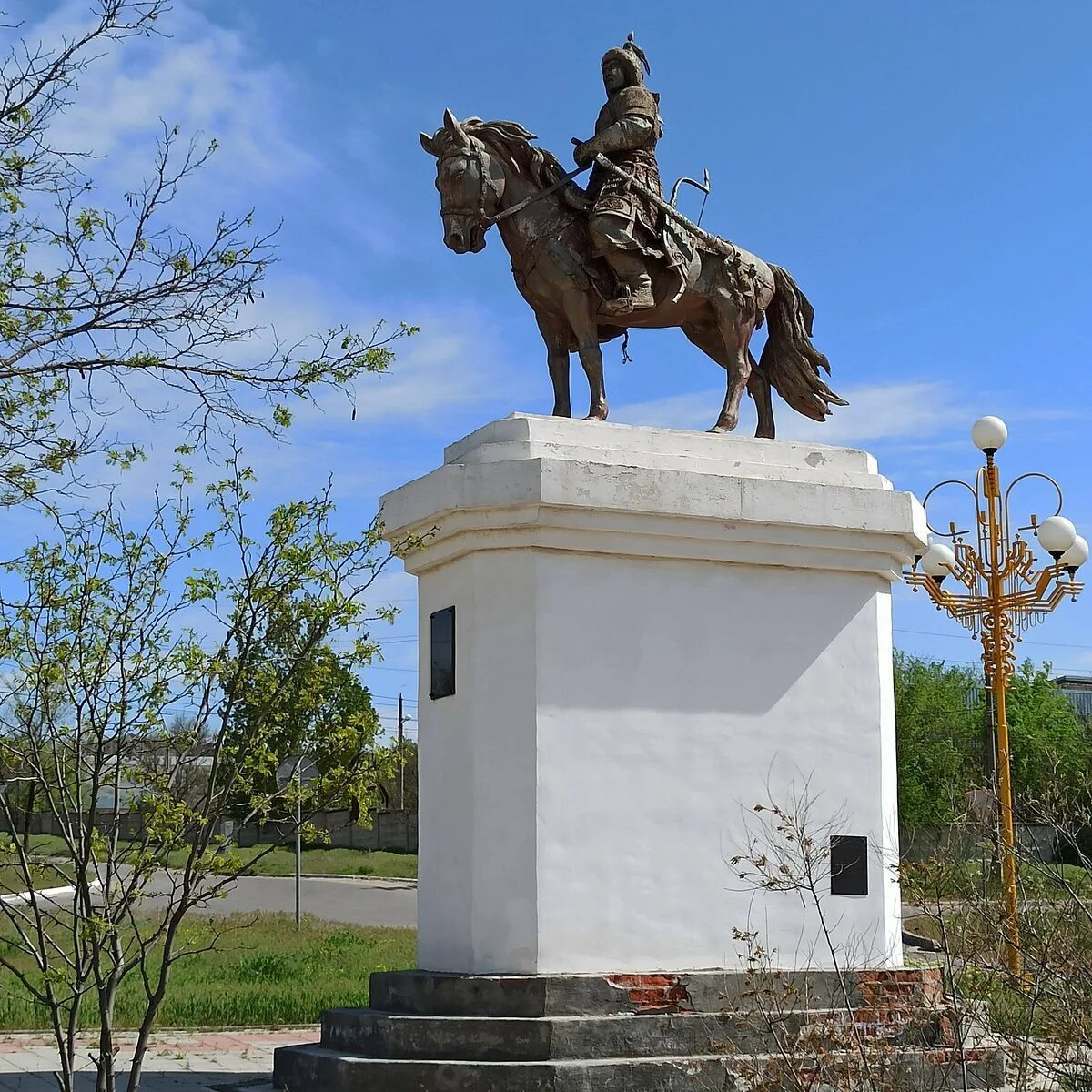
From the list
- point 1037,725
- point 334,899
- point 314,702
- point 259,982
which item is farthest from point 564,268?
point 1037,725

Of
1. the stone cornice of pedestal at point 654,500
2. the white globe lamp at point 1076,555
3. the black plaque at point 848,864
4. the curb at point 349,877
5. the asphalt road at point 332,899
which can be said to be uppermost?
the white globe lamp at point 1076,555

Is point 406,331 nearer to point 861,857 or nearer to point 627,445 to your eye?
point 627,445

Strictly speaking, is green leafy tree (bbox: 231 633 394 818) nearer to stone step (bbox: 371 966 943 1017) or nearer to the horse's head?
stone step (bbox: 371 966 943 1017)

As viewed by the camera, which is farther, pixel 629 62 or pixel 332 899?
pixel 332 899

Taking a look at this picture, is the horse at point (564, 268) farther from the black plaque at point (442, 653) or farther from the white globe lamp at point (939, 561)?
the white globe lamp at point (939, 561)

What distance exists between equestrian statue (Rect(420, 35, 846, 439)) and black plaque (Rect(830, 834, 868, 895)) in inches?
108

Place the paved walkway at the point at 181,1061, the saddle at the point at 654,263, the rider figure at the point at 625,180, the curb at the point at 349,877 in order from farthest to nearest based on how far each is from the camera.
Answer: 1. the curb at the point at 349,877
2. the paved walkway at the point at 181,1061
3. the saddle at the point at 654,263
4. the rider figure at the point at 625,180

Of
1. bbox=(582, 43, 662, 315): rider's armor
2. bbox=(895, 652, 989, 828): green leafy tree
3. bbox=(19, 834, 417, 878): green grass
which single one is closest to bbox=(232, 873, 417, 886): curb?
bbox=(19, 834, 417, 878): green grass

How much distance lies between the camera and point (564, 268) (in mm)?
9320

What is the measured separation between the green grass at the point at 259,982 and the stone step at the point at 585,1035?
0.97 m

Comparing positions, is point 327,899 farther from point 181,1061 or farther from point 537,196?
point 537,196

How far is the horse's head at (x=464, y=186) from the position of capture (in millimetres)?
9258

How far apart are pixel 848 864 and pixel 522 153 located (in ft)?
16.1

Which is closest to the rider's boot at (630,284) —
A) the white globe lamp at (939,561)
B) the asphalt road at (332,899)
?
the white globe lamp at (939,561)
